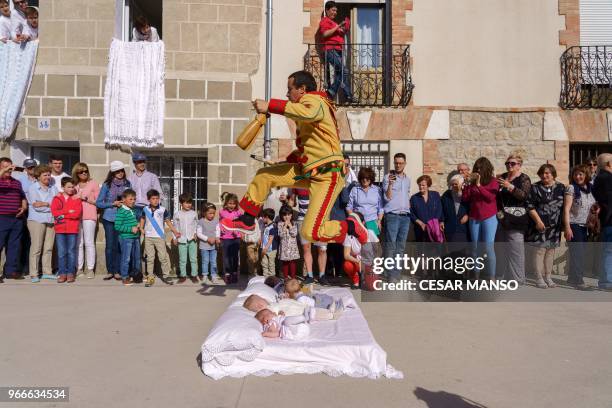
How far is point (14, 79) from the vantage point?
877 cm

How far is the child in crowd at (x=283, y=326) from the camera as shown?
4160 millimetres

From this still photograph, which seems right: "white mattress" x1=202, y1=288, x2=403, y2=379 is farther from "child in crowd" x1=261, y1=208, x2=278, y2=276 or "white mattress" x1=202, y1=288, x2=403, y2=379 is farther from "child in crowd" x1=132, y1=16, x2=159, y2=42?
"child in crowd" x1=132, y1=16, x2=159, y2=42

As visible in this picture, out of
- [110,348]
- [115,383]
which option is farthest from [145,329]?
[115,383]

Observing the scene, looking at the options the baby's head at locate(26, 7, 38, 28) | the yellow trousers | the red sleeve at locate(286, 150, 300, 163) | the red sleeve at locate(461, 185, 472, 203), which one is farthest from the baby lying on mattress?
the baby's head at locate(26, 7, 38, 28)

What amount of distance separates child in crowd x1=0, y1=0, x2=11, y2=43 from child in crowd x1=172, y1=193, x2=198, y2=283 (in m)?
3.96

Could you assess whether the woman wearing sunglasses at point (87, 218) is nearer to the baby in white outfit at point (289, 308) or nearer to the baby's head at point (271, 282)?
the baby's head at point (271, 282)

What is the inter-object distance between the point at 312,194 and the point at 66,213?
14.7ft

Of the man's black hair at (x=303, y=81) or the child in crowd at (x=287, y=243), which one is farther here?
the child in crowd at (x=287, y=243)

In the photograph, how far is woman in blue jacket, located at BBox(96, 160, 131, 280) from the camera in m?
7.95

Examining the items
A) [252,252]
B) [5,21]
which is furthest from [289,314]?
[5,21]

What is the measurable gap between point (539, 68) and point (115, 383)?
27.2ft

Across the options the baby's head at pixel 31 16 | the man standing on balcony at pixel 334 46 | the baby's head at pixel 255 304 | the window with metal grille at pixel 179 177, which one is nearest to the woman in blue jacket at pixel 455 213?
the man standing on balcony at pixel 334 46

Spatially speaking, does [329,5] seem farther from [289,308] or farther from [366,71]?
[289,308]

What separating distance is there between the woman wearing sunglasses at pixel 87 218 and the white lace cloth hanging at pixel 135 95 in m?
0.82
